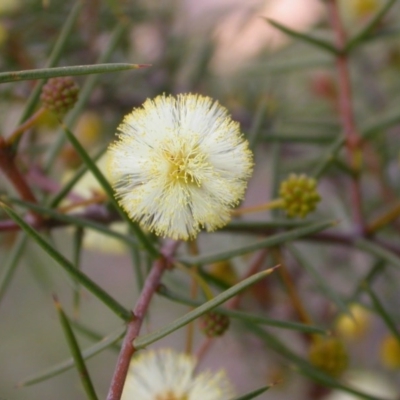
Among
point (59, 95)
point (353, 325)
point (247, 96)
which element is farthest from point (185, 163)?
point (247, 96)

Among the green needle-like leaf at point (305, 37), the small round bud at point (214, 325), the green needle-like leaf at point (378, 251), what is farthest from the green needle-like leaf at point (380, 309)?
the green needle-like leaf at point (305, 37)

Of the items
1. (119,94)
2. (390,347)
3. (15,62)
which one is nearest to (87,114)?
(119,94)

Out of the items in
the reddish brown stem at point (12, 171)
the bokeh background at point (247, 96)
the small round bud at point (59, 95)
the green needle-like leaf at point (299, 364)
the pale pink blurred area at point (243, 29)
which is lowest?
the green needle-like leaf at point (299, 364)

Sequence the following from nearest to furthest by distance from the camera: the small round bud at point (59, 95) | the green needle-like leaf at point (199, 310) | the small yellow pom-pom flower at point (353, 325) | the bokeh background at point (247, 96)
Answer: the green needle-like leaf at point (199, 310) → the small round bud at point (59, 95) → the bokeh background at point (247, 96) → the small yellow pom-pom flower at point (353, 325)

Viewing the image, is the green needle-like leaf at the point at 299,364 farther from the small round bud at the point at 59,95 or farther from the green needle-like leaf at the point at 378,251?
the small round bud at the point at 59,95

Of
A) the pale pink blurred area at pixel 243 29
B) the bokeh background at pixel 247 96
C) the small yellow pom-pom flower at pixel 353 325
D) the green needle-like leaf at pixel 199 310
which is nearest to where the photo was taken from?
the green needle-like leaf at pixel 199 310

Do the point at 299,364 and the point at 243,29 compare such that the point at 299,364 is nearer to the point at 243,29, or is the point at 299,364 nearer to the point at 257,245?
the point at 257,245

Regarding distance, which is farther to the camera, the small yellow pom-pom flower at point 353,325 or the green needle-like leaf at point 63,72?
the small yellow pom-pom flower at point 353,325
